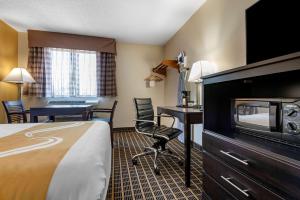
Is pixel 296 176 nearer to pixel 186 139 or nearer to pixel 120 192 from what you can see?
pixel 186 139

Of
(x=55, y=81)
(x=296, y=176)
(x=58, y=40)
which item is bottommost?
(x=296, y=176)

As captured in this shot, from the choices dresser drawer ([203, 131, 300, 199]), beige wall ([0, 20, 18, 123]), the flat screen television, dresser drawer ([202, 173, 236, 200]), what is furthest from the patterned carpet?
beige wall ([0, 20, 18, 123])

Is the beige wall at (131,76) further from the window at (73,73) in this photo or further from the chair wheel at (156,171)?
the chair wheel at (156,171)

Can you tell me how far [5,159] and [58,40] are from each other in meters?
3.76

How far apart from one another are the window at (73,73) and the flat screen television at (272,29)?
11.9 ft

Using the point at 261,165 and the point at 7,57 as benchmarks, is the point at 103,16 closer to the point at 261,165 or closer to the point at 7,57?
the point at 7,57

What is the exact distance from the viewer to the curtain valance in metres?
3.71

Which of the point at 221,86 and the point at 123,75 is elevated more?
the point at 123,75

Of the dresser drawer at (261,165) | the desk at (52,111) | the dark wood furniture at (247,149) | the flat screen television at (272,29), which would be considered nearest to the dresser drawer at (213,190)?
the dark wood furniture at (247,149)

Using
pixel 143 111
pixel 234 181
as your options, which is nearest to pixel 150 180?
pixel 143 111

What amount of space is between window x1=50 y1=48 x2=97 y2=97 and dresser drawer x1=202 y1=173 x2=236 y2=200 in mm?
3557

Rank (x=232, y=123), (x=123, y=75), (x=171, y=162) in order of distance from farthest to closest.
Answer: (x=123, y=75)
(x=171, y=162)
(x=232, y=123)

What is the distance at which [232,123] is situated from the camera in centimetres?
129

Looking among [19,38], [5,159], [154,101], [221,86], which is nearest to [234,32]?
[221,86]
